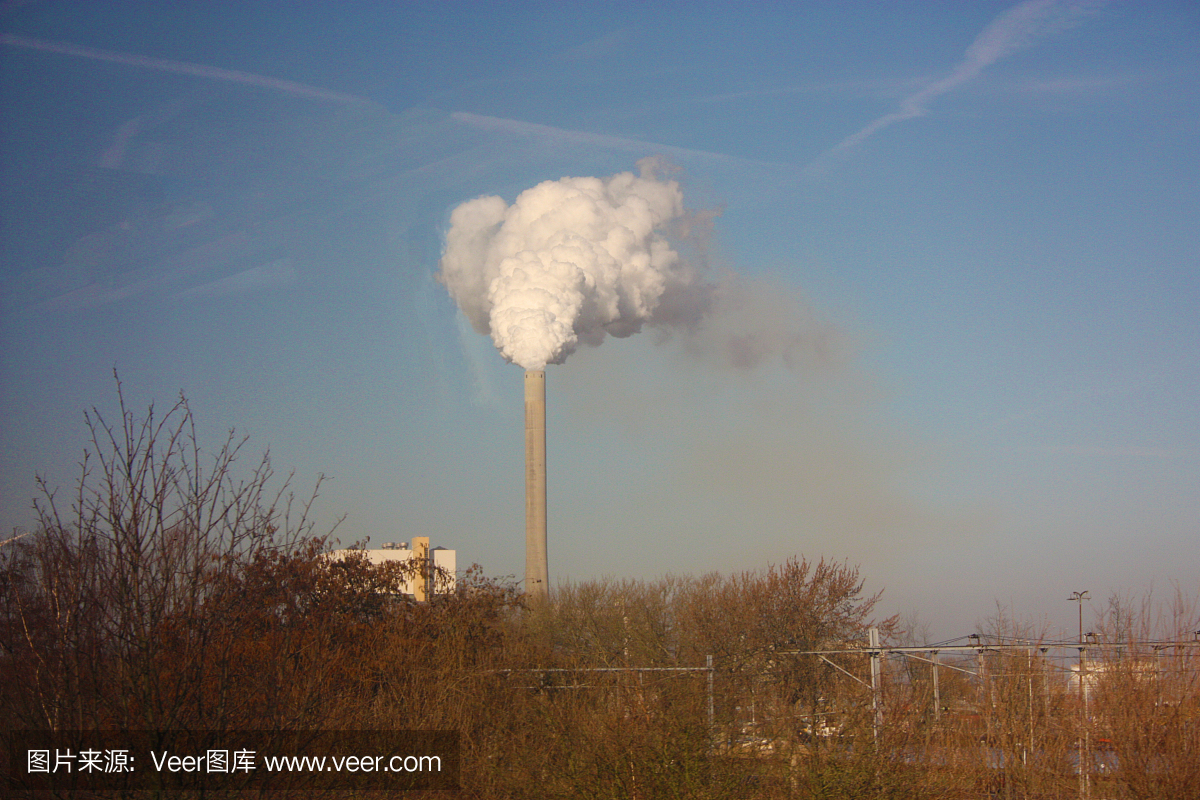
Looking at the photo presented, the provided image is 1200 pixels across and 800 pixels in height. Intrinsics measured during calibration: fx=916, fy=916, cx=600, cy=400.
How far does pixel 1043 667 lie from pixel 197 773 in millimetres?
6592

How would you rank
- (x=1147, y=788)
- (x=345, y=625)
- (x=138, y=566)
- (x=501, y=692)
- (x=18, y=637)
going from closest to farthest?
(x=138, y=566)
(x=18, y=637)
(x=1147, y=788)
(x=501, y=692)
(x=345, y=625)

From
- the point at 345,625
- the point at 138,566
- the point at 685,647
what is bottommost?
the point at 685,647

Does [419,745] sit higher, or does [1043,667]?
[1043,667]

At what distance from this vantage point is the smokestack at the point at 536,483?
33375 millimetres

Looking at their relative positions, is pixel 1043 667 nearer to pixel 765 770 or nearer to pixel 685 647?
pixel 765 770

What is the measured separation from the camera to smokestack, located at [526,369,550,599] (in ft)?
109

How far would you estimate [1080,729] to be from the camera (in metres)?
7.25

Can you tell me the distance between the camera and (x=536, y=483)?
Answer: 34438mm

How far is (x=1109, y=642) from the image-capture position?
24.1ft

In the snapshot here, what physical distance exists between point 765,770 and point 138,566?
193 inches

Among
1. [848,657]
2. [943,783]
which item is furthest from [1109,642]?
[848,657]

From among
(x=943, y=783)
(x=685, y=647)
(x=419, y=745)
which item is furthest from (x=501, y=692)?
(x=685, y=647)

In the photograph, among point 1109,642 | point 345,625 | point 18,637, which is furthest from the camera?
point 345,625

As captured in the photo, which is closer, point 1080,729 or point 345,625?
point 1080,729
